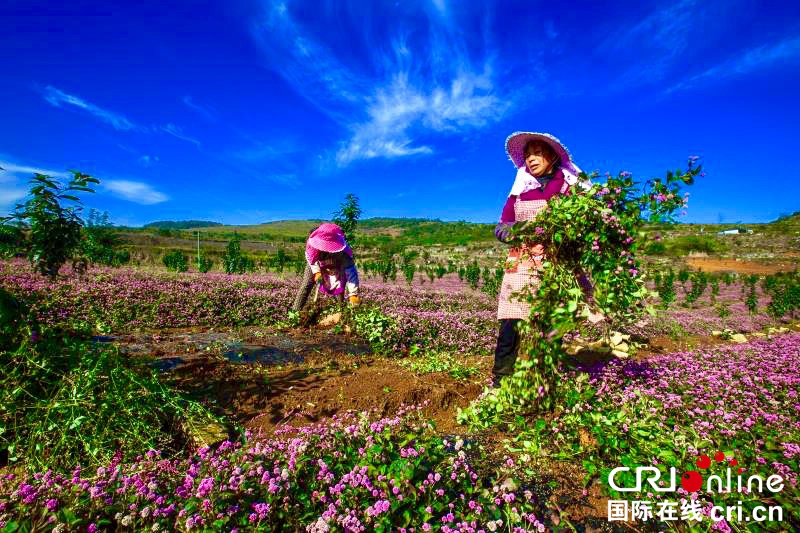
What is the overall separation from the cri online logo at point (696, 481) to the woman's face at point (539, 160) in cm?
289

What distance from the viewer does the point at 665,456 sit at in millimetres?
2725

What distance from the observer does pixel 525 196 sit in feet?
13.8

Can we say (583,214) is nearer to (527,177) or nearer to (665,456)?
(527,177)

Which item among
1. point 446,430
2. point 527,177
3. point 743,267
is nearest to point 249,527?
point 446,430

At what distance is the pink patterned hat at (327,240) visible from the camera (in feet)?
25.9

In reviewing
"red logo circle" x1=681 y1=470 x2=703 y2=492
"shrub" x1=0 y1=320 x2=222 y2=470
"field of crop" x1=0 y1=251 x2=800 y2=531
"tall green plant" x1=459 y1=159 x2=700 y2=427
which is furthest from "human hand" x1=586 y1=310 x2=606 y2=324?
"shrub" x1=0 y1=320 x2=222 y2=470

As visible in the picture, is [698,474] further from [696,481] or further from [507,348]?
[507,348]

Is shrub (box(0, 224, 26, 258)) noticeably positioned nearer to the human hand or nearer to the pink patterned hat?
the pink patterned hat

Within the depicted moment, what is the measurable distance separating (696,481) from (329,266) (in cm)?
716

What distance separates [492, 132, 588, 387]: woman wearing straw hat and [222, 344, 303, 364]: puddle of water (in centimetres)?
349

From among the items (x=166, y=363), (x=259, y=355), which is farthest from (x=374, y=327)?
(x=166, y=363)

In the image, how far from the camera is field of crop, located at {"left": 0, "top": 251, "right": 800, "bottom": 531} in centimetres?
192

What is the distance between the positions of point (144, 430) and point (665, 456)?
150 inches

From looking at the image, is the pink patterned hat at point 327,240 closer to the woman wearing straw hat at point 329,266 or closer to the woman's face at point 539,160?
the woman wearing straw hat at point 329,266
